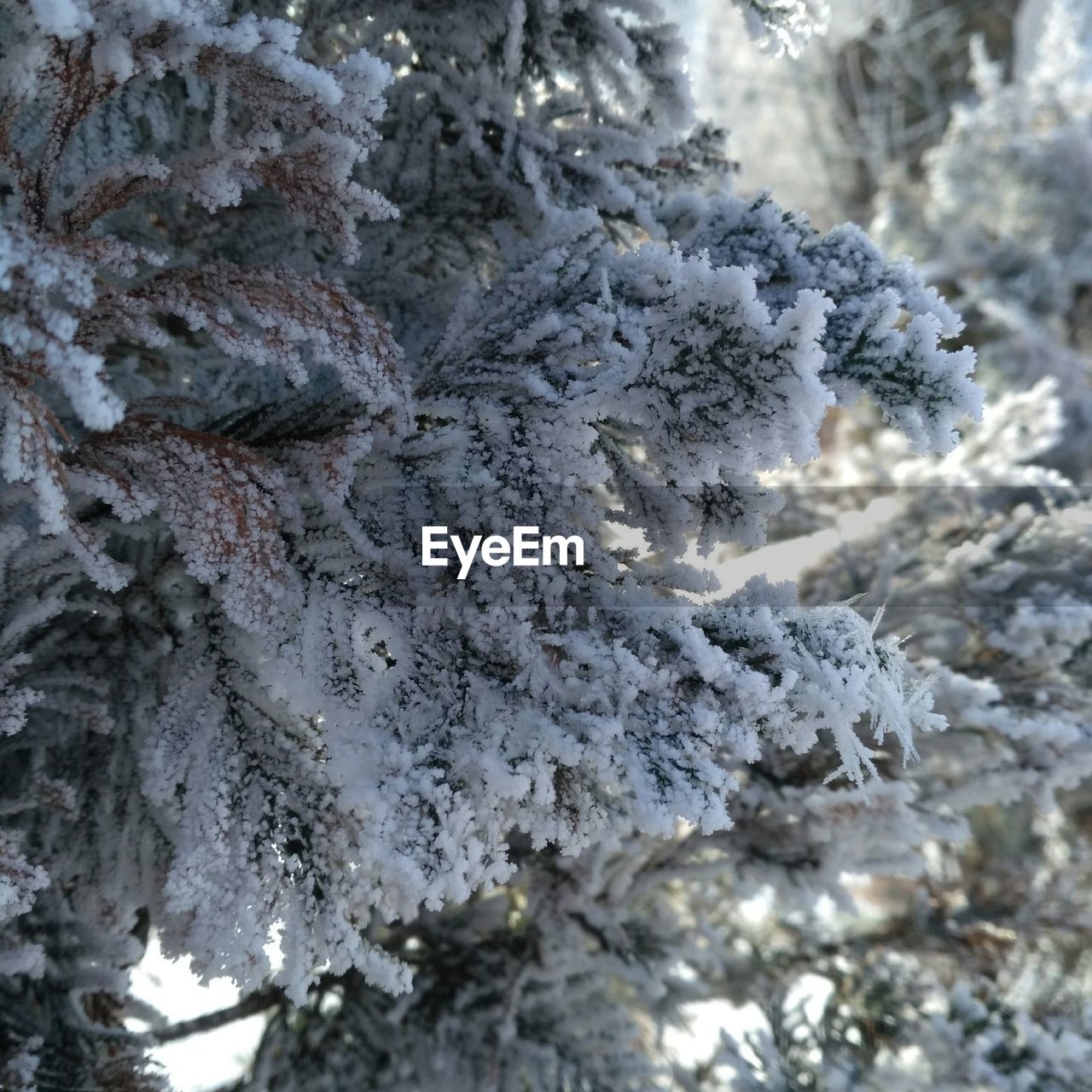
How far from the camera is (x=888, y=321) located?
1.20 m

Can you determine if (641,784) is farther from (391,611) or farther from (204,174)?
(204,174)

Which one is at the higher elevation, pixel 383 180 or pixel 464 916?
pixel 383 180

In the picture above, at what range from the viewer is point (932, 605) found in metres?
2.40

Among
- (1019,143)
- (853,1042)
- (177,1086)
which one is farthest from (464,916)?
(1019,143)

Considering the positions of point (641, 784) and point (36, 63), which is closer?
point (36, 63)

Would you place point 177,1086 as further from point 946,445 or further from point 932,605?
point 932,605

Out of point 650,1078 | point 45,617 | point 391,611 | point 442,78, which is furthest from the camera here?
point 650,1078

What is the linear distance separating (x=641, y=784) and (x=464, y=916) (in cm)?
150

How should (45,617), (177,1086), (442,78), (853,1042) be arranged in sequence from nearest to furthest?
(45,617)
(177,1086)
(442,78)
(853,1042)

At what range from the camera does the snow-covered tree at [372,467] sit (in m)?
1.12

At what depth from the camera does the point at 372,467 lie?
1.42 meters

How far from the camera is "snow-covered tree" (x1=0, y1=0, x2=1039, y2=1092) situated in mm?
1115

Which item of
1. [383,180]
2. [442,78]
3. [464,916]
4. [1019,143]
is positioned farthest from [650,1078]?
[1019,143]

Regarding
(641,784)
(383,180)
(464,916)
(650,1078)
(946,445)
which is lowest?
(650,1078)
